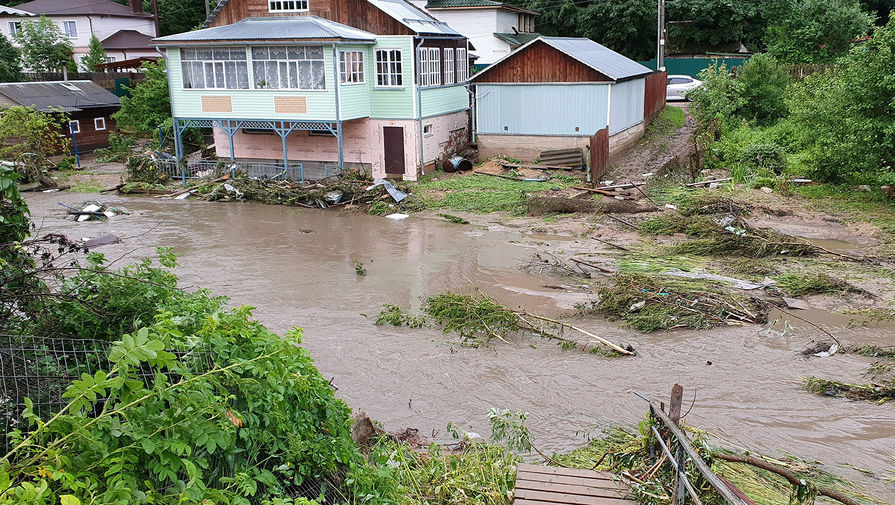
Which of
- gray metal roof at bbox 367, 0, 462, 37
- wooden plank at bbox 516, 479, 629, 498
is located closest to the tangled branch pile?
wooden plank at bbox 516, 479, 629, 498

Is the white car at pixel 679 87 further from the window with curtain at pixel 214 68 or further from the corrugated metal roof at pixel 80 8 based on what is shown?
the corrugated metal roof at pixel 80 8

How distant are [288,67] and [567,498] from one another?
19.9m

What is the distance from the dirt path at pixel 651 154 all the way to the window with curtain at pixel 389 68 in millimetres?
7764

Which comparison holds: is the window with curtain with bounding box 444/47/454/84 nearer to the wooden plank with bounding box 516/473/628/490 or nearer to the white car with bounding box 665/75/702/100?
the white car with bounding box 665/75/702/100

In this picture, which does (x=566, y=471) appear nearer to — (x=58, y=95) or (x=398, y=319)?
(x=398, y=319)

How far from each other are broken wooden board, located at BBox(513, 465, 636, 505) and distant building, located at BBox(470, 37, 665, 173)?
57.4ft

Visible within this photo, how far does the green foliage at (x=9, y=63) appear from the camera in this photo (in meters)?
37.2

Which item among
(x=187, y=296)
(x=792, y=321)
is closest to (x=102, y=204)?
(x=187, y=296)

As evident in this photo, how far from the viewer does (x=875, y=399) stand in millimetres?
9039

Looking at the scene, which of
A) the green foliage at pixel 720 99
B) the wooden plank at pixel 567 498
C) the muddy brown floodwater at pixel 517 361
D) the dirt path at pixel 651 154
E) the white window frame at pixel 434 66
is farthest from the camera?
the green foliage at pixel 720 99

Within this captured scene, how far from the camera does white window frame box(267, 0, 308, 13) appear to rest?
964 inches

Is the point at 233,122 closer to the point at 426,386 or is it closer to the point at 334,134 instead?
the point at 334,134

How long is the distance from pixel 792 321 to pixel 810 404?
9.08 feet

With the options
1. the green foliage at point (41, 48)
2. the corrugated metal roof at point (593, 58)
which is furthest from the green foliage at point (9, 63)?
the corrugated metal roof at point (593, 58)
